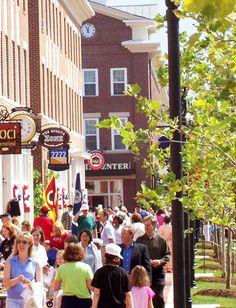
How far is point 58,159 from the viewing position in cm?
3891

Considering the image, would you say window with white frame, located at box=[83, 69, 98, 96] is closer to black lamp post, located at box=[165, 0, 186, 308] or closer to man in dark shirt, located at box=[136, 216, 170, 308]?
man in dark shirt, located at box=[136, 216, 170, 308]

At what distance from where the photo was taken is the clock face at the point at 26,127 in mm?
30734

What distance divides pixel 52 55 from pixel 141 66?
82.0 feet

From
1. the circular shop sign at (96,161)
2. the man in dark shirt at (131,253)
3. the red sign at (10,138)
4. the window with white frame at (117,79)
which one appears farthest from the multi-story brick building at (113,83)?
the man in dark shirt at (131,253)

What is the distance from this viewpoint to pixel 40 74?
136ft

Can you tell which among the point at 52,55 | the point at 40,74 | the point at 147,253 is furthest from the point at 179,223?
the point at 52,55

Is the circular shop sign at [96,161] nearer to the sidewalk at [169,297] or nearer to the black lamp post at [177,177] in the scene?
the sidewalk at [169,297]

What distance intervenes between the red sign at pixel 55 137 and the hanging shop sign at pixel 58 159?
2.09 m

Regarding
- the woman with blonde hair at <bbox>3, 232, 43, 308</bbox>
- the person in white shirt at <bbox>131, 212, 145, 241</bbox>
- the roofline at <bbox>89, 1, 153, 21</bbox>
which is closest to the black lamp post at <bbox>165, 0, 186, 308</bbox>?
the woman with blonde hair at <bbox>3, 232, 43, 308</bbox>

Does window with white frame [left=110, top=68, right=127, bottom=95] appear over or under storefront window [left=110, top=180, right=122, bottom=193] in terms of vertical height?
over

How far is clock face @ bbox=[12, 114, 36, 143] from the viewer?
30734mm

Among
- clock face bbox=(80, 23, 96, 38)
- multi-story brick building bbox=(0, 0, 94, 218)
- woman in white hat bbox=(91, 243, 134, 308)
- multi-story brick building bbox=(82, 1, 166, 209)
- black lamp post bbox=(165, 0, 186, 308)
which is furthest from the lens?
clock face bbox=(80, 23, 96, 38)

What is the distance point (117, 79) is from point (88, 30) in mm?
3877

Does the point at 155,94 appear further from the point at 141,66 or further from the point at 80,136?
the point at 80,136
